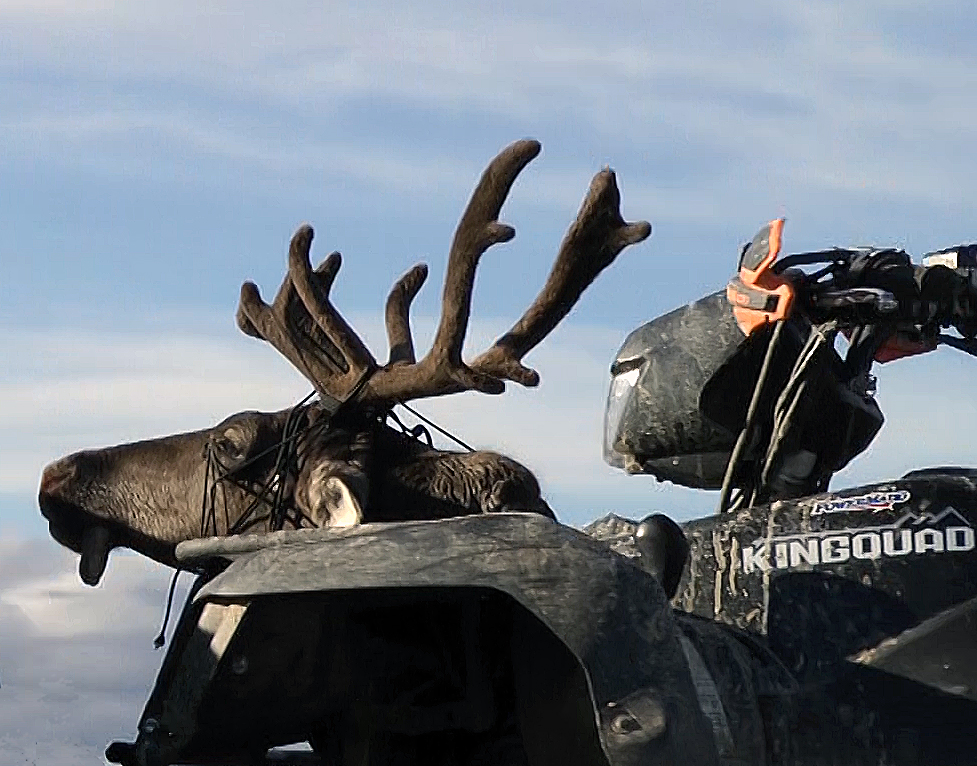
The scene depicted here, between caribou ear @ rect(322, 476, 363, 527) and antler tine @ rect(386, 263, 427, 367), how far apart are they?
0.80m

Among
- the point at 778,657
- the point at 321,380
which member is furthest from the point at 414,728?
the point at 321,380

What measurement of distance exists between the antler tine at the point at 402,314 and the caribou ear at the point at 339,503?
0.80m

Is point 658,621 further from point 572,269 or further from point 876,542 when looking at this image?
point 572,269

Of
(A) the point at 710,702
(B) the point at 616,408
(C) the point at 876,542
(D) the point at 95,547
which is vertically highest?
(B) the point at 616,408

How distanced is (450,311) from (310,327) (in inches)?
29.4

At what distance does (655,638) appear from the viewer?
357 centimetres

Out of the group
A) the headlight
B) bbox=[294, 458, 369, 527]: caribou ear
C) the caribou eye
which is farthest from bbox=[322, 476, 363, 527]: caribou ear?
the headlight

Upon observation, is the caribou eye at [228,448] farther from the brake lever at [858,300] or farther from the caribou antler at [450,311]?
the brake lever at [858,300]

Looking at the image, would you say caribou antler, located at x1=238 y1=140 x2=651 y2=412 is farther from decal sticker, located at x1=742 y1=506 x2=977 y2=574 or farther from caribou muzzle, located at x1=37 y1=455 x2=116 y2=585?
decal sticker, located at x1=742 y1=506 x2=977 y2=574

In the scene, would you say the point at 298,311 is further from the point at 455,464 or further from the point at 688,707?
the point at 688,707

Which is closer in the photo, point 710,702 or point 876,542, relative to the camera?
point 710,702

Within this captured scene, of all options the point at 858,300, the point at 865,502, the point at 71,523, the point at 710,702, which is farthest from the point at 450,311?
the point at 710,702

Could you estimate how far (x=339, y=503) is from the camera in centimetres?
579

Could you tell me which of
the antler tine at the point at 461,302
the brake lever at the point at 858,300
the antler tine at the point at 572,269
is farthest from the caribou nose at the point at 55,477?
the brake lever at the point at 858,300
